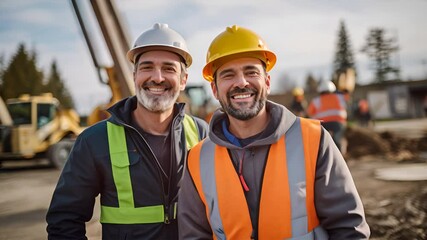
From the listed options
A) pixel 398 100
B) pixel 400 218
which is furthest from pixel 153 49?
pixel 398 100

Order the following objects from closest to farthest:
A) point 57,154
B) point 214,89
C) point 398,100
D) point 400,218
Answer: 1. point 214,89
2. point 400,218
3. point 57,154
4. point 398,100

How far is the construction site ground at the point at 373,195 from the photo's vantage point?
4566 mm

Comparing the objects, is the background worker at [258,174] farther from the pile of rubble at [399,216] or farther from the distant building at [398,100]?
the distant building at [398,100]

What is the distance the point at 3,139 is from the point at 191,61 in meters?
10.7

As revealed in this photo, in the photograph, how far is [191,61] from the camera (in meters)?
2.95

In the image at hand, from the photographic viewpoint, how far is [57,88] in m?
58.0

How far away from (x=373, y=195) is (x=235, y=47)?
4773mm

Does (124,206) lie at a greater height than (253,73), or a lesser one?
lesser

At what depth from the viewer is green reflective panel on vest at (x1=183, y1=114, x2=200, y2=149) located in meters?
2.73

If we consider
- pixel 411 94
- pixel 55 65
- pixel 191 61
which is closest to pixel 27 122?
pixel 191 61

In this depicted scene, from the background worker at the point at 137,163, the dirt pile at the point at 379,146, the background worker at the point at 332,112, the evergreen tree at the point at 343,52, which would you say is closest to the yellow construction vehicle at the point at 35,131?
the background worker at the point at 332,112

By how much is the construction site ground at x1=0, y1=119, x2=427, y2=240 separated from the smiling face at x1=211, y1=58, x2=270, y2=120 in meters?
2.95

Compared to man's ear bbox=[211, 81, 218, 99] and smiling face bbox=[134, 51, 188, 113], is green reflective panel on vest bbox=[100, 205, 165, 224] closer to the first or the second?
smiling face bbox=[134, 51, 188, 113]

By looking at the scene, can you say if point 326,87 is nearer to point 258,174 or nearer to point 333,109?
point 333,109
